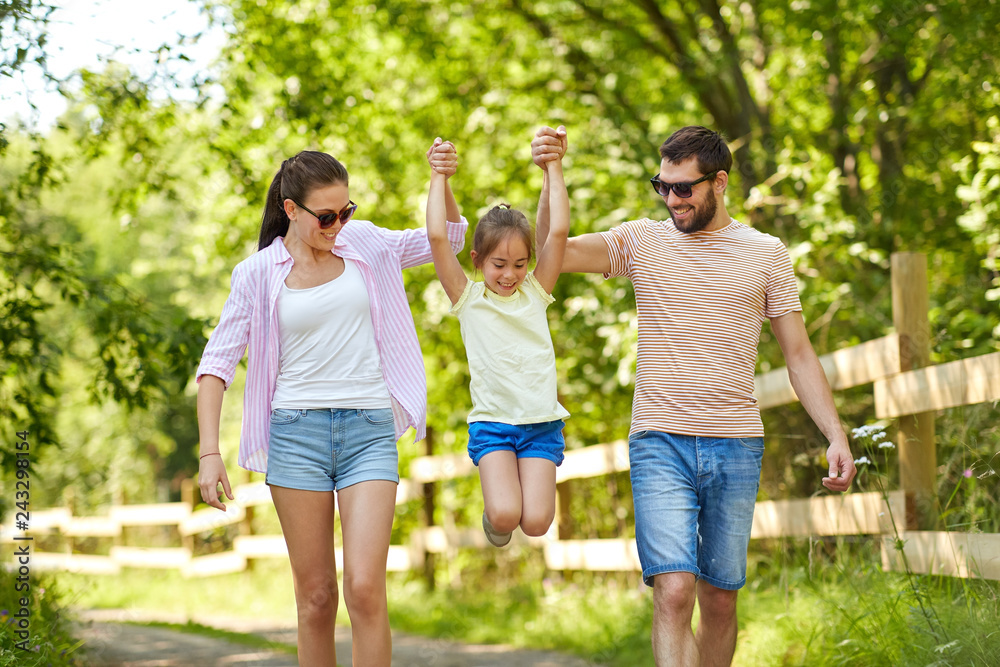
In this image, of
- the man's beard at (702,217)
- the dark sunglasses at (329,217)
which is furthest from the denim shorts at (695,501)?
the dark sunglasses at (329,217)

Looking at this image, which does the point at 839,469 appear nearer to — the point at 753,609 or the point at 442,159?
the point at 442,159

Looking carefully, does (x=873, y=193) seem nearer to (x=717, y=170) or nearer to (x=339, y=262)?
(x=717, y=170)

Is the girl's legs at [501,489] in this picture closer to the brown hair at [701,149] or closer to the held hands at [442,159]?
the held hands at [442,159]

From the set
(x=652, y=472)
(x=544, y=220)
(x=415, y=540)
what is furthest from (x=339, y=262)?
(x=415, y=540)

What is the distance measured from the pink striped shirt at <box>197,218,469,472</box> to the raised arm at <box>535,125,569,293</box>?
511 millimetres

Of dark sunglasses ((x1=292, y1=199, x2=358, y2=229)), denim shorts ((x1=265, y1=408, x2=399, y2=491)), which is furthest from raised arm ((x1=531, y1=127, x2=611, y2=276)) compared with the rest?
denim shorts ((x1=265, y1=408, x2=399, y2=491))

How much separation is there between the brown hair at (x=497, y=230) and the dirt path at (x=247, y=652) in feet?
9.91

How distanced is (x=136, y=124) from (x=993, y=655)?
566 cm

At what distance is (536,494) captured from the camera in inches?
129

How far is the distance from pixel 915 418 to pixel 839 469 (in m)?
1.45

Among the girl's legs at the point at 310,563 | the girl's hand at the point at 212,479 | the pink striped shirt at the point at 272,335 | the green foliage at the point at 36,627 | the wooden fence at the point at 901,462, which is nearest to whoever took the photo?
the girl's hand at the point at 212,479

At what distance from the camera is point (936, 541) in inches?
157

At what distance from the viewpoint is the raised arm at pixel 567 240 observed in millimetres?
3361

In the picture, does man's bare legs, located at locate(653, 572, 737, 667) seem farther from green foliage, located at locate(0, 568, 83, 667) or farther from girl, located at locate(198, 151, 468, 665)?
green foliage, located at locate(0, 568, 83, 667)
